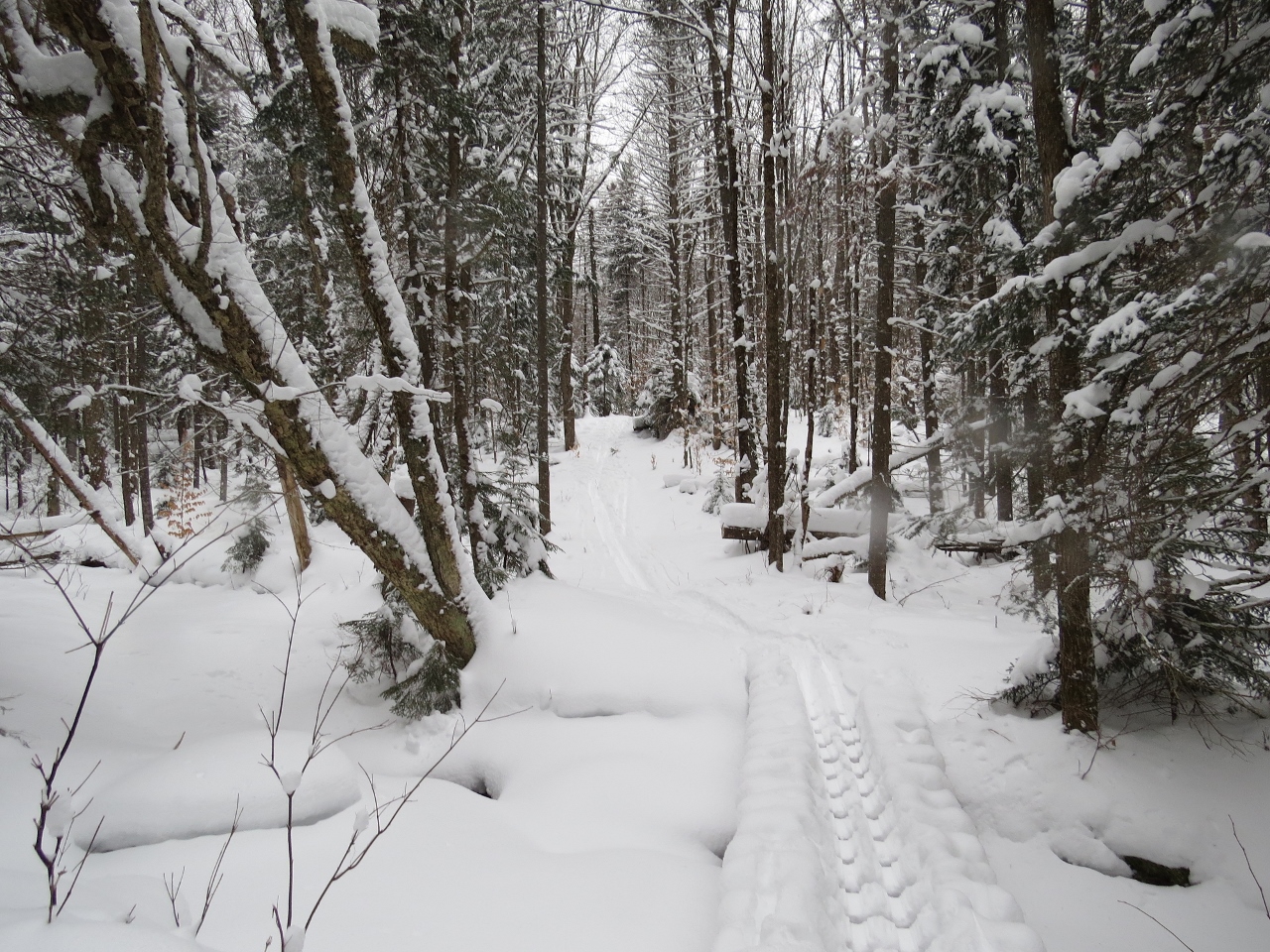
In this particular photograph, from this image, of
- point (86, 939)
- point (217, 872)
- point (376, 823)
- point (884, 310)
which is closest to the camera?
point (86, 939)

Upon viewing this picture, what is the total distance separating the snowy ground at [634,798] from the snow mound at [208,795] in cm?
2

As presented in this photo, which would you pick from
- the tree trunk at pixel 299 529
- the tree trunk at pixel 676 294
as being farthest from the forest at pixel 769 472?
the tree trunk at pixel 676 294

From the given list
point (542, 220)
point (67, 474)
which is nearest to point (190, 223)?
point (67, 474)

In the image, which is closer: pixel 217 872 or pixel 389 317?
pixel 217 872

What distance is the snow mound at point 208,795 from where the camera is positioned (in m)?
3.64

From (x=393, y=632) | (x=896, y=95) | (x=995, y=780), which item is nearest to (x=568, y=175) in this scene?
(x=896, y=95)

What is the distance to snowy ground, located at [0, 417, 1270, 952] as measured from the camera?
320 cm

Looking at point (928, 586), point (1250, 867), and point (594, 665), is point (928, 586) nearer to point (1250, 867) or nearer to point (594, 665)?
point (1250, 867)

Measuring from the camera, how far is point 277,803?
13.0 ft

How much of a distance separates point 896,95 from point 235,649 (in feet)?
35.0

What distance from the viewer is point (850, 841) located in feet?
13.1

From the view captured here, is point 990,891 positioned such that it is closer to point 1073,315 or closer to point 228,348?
point 1073,315

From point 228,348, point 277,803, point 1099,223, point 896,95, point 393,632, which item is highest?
point 896,95

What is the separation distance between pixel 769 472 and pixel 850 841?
24.3 ft
